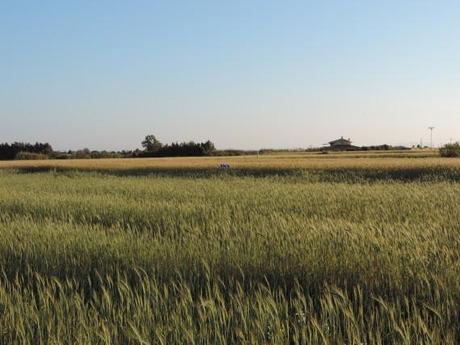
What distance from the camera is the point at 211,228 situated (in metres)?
6.81

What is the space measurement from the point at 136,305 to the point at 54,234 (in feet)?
11.8

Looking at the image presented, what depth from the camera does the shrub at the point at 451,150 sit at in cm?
4556

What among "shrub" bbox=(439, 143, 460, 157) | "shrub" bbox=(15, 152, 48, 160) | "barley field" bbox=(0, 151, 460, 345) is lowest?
"barley field" bbox=(0, 151, 460, 345)

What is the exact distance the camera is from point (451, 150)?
46.4 metres

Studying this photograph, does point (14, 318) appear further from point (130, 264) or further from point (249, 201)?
point (249, 201)

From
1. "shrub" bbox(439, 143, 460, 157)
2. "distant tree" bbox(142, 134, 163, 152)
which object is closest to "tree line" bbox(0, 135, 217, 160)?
"distant tree" bbox(142, 134, 163, 152)

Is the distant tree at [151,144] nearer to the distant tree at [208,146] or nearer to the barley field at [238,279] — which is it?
the distant tree at [208,146]

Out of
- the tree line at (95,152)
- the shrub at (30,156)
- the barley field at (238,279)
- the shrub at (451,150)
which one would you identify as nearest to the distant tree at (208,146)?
the tree line at (95,152)

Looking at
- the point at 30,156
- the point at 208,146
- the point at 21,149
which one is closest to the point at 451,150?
the point at 208,146

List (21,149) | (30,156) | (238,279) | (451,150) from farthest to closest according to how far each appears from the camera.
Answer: (21,149) < (30,156) < (451,150) < (238,279)

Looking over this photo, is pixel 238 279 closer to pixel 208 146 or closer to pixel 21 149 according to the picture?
pixel 208 146

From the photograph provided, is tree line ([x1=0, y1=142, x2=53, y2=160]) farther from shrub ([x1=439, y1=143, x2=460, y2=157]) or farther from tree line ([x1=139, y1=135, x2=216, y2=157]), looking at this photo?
shrub ([x1=439, y1=143, x2=460, y2=157])

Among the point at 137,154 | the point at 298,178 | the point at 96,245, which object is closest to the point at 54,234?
the point at 96,245

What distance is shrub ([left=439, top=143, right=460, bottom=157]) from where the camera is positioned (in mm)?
45562
